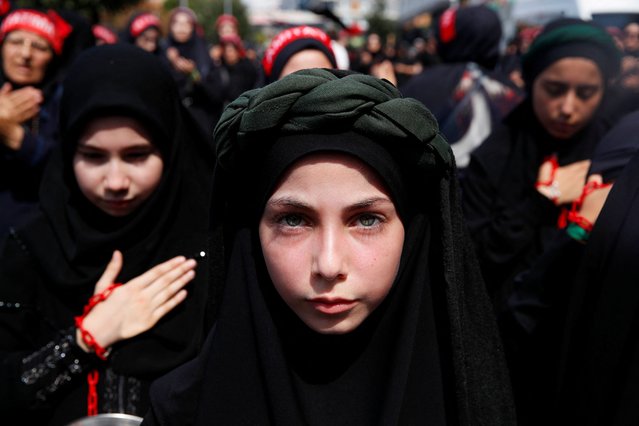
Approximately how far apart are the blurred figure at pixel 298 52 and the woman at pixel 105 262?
63.4 inches

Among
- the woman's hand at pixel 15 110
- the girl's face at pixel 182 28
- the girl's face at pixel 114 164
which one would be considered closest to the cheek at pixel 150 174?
the girl's face at pixel 114 164

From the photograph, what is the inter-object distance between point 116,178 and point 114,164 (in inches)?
2.1

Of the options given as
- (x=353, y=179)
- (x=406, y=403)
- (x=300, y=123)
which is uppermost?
(x=300, y=123)

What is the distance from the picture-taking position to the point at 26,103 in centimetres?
392

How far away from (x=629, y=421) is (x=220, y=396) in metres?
0.93

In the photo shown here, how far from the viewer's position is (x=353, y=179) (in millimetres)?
1447

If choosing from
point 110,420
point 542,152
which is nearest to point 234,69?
point 542,152

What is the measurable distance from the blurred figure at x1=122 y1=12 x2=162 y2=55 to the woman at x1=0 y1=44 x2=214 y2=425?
6.44 metres

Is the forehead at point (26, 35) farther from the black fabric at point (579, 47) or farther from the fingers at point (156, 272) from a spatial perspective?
the black fabric at point (579, 47)

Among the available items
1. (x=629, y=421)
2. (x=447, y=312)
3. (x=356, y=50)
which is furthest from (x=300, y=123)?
(x=356, y=50)

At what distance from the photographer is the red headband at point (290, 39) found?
4082 mm

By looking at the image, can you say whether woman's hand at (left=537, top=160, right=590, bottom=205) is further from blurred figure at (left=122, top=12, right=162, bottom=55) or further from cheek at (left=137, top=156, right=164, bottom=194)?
blurred figure at (left=122, top=12, right=162, bottom=55)

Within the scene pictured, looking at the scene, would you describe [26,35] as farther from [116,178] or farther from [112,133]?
[116,178]

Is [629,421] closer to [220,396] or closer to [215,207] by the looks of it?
[220,396]
